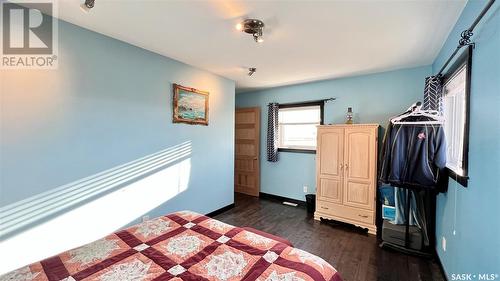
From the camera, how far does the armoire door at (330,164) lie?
337 centimetres

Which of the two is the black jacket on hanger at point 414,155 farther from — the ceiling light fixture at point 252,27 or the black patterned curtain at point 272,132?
the black patterned curtain at point 272,132

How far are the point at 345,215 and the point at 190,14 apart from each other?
10.9 feet

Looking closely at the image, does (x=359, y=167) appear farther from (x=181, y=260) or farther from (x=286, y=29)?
(x=181, y=260)

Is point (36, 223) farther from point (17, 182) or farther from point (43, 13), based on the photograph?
point (43, 13)

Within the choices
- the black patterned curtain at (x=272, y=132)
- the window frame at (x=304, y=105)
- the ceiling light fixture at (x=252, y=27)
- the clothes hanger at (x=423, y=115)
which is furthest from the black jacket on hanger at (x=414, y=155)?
the black patterned curtain at (x=272, y=132)

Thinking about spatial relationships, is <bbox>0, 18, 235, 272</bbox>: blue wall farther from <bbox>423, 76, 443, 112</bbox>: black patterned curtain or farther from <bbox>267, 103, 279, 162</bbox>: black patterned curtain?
<bbox>423, 76, 443, 112</bbox>: black patterned curtain

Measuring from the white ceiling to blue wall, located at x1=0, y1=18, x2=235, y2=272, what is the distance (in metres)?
0.25

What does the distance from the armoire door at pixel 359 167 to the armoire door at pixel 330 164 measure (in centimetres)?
9

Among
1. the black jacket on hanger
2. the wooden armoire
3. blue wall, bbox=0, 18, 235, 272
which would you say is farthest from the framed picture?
the black jacket on hanger

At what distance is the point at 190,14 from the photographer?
186cm

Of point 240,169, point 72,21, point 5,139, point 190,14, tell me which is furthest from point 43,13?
point 240,169

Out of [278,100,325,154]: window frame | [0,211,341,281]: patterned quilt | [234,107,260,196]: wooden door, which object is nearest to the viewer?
[0,211,341,281]: patterned quilt

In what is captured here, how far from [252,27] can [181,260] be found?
1938 mm

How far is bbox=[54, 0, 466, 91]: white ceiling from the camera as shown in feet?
5.68
